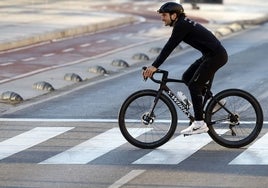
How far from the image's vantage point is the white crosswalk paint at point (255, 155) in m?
11.3

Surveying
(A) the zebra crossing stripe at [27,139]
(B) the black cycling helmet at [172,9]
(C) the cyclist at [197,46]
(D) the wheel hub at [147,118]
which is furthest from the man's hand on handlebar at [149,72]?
(A) the zebra crossing stripe at [27,139]

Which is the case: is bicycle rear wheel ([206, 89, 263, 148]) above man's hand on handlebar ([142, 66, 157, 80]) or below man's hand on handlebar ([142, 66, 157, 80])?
below

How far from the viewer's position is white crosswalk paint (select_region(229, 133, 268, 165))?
11344mm

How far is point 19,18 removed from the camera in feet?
125

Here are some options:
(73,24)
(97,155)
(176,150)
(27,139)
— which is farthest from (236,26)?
(97,155)

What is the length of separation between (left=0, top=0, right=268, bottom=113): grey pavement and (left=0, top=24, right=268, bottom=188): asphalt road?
5.40 ft

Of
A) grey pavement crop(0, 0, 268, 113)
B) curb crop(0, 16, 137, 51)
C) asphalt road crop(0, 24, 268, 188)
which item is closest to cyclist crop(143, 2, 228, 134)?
asphalt road crop(0, 24, 268, 188)

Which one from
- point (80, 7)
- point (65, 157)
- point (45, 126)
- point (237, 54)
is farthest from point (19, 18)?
point (65, 157)

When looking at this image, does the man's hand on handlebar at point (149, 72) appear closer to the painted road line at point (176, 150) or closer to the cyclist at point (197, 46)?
the cyclist at point (197, 46)

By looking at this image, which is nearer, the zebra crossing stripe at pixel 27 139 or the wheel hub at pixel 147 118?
the zebra crossing stripe at pixel 27 139

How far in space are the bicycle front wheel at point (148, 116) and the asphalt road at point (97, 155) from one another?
0.15m

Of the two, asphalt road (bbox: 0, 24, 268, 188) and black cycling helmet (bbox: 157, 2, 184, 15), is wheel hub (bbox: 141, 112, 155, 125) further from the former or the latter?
black cycling helmet (bbox: 157, 2, 184, 15)

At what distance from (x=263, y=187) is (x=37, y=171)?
259cm

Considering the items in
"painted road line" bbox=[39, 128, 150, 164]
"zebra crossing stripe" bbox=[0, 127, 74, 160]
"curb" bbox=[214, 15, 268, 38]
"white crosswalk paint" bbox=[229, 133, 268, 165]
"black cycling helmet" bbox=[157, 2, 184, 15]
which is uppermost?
"curb" bbox=[214, 15, 268, 38]
